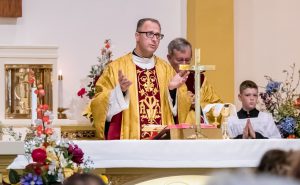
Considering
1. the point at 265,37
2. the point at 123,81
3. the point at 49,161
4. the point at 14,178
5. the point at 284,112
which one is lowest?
the point at 14,178

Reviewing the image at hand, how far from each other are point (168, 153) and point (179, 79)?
0.80 meters

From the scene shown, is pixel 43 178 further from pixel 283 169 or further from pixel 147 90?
pixel 283 169

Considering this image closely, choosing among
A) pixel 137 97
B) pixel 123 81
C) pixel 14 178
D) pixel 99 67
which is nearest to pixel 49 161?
pixel 14 178

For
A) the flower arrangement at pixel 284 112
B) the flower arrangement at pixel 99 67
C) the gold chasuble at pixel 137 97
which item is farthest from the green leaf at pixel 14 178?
the flower arrangement at pixel 99 67

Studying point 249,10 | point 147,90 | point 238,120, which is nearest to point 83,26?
point 249,10

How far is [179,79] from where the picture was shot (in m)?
5.54

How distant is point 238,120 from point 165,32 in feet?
9.31

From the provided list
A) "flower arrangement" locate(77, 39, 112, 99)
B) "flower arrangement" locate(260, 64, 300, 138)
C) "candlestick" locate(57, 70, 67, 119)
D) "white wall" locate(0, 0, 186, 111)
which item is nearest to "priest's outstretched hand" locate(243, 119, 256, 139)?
"flower arrangement" locate(260, 64, 300, 138)

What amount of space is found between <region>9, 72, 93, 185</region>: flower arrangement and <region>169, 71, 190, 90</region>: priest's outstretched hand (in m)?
1.20

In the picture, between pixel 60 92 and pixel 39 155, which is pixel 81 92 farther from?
pixel 39 155

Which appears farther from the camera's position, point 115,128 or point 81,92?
point 81,92

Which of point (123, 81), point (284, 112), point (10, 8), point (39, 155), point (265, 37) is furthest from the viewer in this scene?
point (265, 37)

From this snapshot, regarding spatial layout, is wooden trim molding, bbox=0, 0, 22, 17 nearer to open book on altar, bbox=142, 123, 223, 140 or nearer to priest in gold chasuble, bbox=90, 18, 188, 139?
priest in gold chasuble, bbox=90, 18, 188, 139

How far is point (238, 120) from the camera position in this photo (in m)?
5.70
